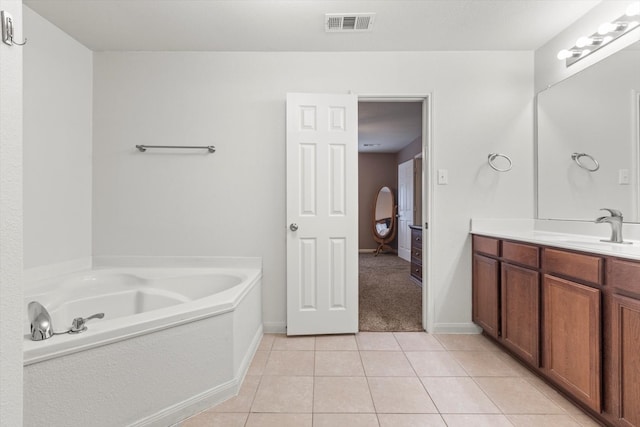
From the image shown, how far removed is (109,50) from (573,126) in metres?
3.56

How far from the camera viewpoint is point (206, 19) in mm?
2309

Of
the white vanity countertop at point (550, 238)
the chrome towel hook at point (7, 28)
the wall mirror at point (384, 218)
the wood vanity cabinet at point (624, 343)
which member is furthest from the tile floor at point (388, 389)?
the wall mirror at point (384, 218)

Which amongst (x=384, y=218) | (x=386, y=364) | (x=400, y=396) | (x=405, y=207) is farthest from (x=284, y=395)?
(x=384, y=218)

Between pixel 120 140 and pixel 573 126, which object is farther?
pixel 120 140

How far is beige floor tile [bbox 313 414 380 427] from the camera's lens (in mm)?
1586

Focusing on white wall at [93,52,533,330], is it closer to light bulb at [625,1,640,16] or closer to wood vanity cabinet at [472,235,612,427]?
wood vanity cabinet at [472,235,612,427]

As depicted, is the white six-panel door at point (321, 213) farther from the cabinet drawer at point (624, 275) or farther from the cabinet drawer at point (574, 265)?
the cabinet drawer at point (624, 275)

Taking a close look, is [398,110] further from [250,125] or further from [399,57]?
[250,125]

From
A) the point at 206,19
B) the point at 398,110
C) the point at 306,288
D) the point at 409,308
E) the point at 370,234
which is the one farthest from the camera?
the point at 370,234

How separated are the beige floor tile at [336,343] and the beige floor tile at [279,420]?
2.70 feet

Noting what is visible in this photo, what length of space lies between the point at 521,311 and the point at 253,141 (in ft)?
7.47

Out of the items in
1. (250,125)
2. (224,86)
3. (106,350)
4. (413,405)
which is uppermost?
(224,86)

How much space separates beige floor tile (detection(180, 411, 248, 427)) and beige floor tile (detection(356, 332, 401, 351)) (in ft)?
3.57

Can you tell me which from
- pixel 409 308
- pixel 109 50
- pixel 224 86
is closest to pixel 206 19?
pixel 224 86
